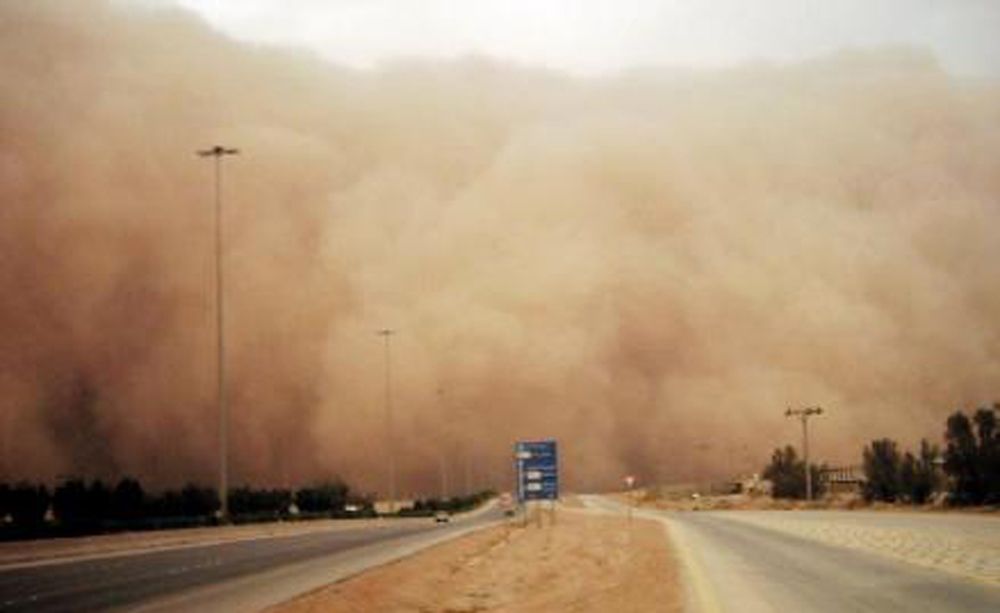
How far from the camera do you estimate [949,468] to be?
208ft

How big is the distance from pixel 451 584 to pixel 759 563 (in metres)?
6.82

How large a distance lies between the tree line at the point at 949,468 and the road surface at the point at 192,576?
112 feet

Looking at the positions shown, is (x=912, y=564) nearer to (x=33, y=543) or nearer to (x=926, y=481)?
(x=33, y=543)

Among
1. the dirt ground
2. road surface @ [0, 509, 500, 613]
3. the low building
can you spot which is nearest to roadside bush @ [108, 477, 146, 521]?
road surface @ [0, 509, 500, 613]

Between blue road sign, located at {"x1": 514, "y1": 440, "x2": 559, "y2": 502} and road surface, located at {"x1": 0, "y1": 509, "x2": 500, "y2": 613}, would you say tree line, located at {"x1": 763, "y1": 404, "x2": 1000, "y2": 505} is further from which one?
road surface, located at {"x1": 0, "y1": 509, "x2": 500, "y2": 613}

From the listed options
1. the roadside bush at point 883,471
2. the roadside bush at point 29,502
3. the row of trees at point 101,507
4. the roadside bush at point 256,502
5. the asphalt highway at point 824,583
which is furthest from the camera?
the roadside bush at point 883,471

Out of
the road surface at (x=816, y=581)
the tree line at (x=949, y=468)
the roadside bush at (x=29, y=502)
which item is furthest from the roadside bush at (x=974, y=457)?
the roadside bush at (x=29, y=502)

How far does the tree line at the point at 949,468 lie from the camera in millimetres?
61094

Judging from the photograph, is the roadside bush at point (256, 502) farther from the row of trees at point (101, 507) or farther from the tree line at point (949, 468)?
the tree line at point (949, 468)

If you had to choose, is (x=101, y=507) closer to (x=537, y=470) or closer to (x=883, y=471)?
(x=537, y=470)

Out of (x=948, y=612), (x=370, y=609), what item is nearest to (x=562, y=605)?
(x=370, y=609)

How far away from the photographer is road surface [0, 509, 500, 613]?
62.5 ft

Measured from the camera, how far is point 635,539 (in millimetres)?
Result: 39781

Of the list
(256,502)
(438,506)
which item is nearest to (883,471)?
(438,506)
